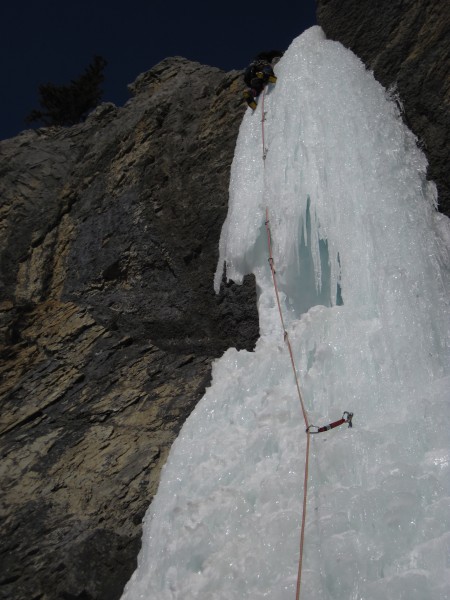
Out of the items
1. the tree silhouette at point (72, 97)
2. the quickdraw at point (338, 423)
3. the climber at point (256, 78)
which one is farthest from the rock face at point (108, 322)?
the tree silhouette at point (72, 97)

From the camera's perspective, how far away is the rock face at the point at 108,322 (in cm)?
482

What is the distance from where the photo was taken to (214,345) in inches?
245

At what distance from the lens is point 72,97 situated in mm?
14062

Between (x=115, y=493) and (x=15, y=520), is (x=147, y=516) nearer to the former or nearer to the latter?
(x=115, y=493)

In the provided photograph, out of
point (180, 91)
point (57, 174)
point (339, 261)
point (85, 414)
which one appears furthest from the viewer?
point (57, 174)

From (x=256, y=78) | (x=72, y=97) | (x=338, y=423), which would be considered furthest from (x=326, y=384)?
(x=72, y=97)

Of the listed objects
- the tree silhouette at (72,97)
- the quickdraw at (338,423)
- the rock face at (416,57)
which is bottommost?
the quickdraw at (338,423)

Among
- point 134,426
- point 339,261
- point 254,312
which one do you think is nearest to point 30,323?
point 134,426

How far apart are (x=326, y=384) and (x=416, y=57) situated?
12.3ft

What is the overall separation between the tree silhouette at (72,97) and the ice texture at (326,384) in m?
8.19

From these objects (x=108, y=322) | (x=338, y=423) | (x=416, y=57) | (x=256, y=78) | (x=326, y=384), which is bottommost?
(x=338, y=423)

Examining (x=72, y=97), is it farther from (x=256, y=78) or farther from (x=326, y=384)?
(x=326, y=384)

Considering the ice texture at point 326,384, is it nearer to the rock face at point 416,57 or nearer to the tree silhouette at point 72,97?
the rock face at point 416,57

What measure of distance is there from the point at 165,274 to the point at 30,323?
1.79 metres
